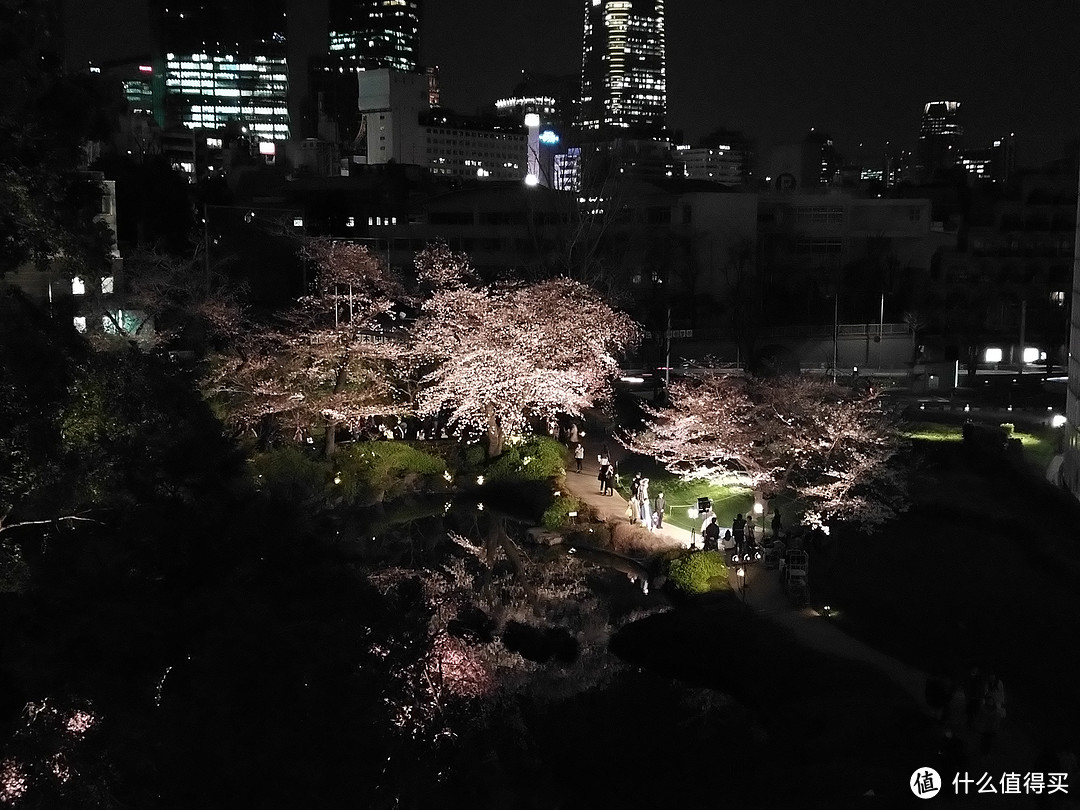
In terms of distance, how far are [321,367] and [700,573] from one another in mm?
11855

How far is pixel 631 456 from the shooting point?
26.7 meters

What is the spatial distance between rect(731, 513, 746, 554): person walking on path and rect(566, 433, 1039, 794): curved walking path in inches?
→ 15.3

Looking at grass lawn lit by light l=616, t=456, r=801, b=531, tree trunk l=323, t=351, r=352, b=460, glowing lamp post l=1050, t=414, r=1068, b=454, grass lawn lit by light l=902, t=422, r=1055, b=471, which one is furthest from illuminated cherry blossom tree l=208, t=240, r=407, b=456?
glowing lamp post l=1050, t=414, r=1068, b=454

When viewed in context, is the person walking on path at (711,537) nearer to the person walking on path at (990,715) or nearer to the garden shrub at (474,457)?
the person walking on path at (990,715)

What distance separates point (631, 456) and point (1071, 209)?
3696 cm

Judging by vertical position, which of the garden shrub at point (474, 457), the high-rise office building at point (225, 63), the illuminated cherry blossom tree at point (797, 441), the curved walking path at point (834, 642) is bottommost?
the curved walking path at point (834, 642)

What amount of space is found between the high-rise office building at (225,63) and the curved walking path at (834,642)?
413 ft

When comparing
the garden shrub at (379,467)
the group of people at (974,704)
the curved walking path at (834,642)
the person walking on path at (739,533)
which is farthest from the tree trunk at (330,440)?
the group of people at (974,704)

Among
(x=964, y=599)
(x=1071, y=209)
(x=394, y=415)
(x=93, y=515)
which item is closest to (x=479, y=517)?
(x=394, y=415)

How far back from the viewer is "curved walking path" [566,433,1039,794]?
34.0 ft

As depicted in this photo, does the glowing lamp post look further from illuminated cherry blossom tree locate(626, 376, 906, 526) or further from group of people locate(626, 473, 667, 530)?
group of people locate(626, 473, 667, 530)

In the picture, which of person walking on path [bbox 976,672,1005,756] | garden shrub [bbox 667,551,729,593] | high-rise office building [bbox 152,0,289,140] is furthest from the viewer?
high-rise office building [bbox 152,0,289,140]

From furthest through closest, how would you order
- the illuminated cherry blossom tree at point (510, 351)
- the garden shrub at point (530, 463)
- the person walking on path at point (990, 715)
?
the illuminated cherry blossom tree at point (510, 351) → the garden shrub at point (530, 463) → the person walking on path at point (990, 715)

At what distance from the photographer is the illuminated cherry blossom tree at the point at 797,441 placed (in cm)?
1772
